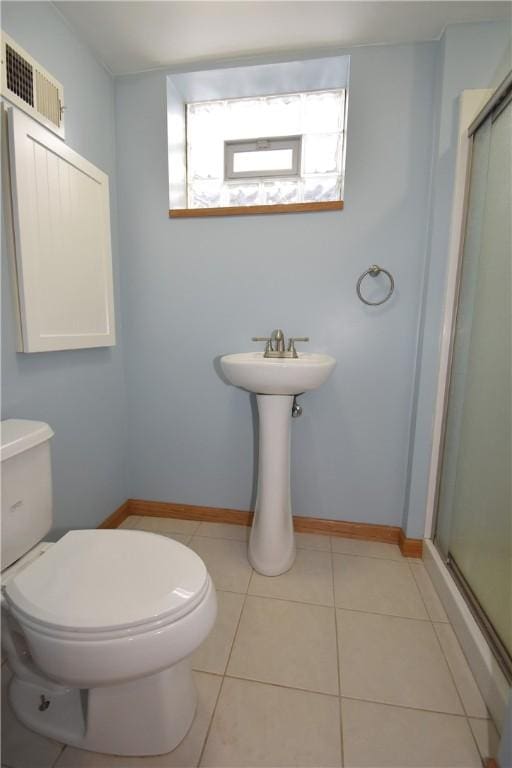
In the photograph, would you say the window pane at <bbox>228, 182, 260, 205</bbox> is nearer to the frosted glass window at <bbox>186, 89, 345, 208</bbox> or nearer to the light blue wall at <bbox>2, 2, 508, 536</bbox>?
the frosted glass window at <bbox>186, 89, 345, 208</bbox>

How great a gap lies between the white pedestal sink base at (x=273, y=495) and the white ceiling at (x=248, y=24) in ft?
4.54

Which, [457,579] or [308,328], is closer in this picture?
[457,579]

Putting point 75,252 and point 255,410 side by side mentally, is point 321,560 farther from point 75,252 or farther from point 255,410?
point 75,252

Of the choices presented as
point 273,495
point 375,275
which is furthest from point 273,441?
point 375,275

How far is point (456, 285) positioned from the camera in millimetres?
1355

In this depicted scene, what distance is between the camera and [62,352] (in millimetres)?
1298

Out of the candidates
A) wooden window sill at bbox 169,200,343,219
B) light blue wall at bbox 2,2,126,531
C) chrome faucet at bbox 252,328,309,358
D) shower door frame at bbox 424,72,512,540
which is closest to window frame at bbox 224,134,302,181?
wooden window sill at bbox 169,200,343,219

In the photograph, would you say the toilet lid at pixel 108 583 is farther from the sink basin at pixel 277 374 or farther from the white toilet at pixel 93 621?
the sink basin at pixel 277 374

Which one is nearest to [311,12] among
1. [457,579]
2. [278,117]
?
[278,117]

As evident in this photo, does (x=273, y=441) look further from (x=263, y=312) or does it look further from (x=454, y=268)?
(x=454, y=268)

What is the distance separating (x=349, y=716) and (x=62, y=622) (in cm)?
78

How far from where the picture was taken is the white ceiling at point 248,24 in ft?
3.91

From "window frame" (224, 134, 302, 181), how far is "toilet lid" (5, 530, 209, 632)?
166cm

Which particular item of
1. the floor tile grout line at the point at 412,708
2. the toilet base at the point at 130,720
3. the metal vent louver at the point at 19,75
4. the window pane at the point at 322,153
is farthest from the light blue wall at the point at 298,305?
the toilet base at the point at 130,720
